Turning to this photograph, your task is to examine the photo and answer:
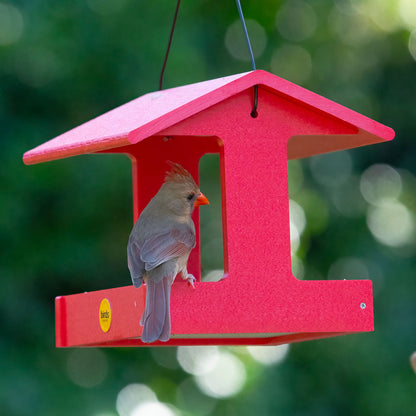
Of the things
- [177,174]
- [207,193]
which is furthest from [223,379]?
[177,174]

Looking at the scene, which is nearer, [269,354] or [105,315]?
[105,315]

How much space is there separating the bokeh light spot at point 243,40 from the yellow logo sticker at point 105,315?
4877 millimetres

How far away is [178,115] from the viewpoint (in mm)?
4719

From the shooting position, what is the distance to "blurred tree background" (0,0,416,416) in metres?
8.80

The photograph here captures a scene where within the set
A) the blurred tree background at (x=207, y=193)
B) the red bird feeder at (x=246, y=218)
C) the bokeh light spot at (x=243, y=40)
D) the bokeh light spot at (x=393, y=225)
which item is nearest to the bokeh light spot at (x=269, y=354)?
the blurred tree background at (x=207, y=193)

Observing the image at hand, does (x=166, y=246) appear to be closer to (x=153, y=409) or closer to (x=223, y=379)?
(x=153, y=409)

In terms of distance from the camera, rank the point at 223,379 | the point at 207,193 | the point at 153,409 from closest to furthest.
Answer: the point at 207,193 → the point at 153,409 → the point at 223,379

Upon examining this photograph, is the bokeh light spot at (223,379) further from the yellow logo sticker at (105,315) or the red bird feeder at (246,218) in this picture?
the yellow logo sticker at (105,315)

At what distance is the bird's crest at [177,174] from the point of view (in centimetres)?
524

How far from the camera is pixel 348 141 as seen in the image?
5398 millimetres

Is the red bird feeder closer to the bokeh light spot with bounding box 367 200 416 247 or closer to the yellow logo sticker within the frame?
the yellow logo sticker

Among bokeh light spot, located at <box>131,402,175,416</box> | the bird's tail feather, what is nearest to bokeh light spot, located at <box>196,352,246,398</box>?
bokeh light spot, located at <box>131,402,175,416</box>

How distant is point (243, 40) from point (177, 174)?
15.3 ft

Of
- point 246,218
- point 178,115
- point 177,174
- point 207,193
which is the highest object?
point 207,193
